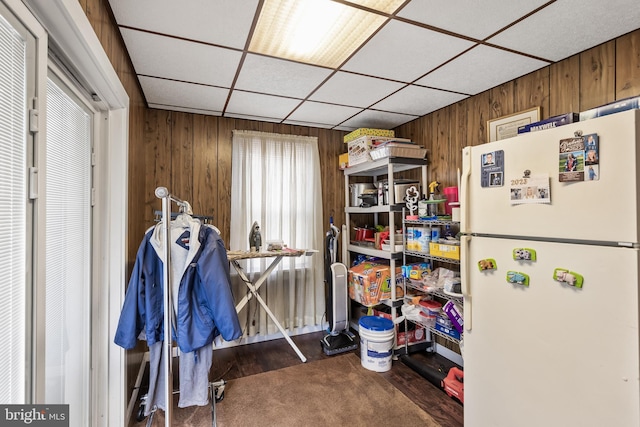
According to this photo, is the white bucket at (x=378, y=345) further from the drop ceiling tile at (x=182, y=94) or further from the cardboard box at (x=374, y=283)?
the drop ceiling tile at (x=182, y=94)

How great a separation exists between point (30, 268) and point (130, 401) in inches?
61.8

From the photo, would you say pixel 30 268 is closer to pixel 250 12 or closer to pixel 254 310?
pixel 250 12

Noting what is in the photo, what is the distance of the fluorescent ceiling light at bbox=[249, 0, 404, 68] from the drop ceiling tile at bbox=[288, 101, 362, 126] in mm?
797

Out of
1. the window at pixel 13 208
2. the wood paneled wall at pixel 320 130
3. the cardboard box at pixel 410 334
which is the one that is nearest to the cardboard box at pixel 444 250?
the wood paneled wall at pixel 320 130

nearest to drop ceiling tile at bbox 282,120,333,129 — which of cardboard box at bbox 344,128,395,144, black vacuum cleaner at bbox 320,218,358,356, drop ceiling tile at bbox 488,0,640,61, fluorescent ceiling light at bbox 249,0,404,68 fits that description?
cardboard box at bbox 344,128,395,144

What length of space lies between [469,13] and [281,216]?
234cm

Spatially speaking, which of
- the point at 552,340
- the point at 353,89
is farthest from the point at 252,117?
the point at 552,340

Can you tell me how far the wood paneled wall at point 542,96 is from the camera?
1.65 m

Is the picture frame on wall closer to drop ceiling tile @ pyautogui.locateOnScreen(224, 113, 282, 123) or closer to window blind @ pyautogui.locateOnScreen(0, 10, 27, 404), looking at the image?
drop ceiling tile @ pyautogui.locateOnScreen(224, 113, 282, 123)

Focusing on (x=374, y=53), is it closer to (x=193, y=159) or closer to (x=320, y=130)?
(x=320, y=130)

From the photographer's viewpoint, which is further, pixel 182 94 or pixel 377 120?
pixel 377 120

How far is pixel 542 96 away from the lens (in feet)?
6.63

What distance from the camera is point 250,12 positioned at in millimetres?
1415

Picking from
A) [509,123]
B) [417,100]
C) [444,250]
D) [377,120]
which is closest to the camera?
[509,123]
